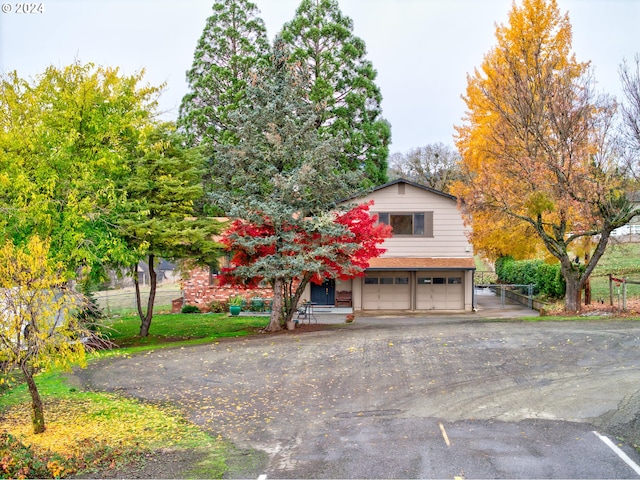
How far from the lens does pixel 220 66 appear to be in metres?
41.8

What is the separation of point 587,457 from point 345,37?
35.9m

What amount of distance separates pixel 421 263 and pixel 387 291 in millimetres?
2498

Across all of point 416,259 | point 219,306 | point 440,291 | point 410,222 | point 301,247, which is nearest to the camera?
point 301,247

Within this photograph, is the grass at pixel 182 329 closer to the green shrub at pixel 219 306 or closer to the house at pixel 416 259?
the green shrub at pixel 219 306

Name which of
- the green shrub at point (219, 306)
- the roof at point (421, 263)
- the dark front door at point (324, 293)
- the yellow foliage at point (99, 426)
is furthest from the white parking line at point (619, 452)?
the green shrub at point (219, 306)

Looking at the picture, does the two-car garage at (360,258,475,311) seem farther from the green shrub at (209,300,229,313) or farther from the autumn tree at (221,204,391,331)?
the green shrub at (209,300,229,313)

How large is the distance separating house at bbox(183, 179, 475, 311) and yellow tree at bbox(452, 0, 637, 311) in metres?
1.77

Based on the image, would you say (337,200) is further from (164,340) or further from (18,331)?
Answer: (18,331)

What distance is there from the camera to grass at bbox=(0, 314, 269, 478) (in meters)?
9.54

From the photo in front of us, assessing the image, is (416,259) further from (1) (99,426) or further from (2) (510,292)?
(1) (99,426)

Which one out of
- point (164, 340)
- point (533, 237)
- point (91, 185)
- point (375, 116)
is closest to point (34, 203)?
point (91, 185)

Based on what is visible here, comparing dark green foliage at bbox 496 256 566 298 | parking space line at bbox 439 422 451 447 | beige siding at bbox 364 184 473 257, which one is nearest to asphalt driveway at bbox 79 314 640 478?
parking space line at bbox 439 422 451 447

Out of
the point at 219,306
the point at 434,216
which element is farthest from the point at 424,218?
the point at 219,306

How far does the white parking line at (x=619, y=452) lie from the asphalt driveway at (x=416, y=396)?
0.13 ft
